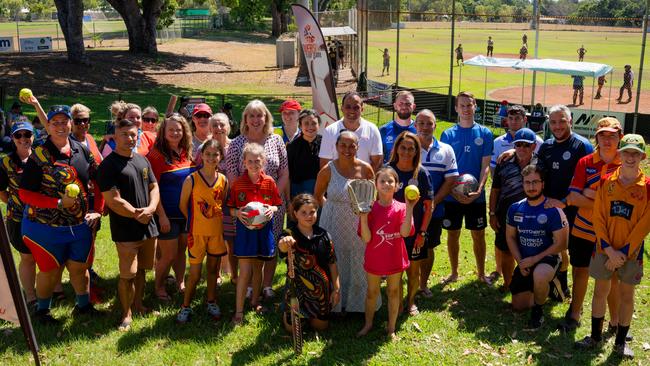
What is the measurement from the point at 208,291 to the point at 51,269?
4.93 ft

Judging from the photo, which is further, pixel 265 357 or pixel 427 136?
pixel 427 136

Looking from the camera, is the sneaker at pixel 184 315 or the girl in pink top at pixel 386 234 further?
the sneaker at pixel 184 315

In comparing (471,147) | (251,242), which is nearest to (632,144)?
(471,147)

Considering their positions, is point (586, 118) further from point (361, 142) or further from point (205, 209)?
point (205, 209)

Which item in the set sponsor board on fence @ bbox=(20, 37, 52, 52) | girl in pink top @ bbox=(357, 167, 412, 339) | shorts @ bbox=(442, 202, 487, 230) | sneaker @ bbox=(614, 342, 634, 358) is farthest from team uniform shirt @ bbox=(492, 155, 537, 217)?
sponsor board on fence @ bbox=(20, 37, 52, 52)

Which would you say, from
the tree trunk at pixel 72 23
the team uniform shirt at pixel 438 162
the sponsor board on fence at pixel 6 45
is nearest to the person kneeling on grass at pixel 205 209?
the team uniform shirt at pixel 438 162

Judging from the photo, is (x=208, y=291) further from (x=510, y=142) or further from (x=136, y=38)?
(x=136, y=38)

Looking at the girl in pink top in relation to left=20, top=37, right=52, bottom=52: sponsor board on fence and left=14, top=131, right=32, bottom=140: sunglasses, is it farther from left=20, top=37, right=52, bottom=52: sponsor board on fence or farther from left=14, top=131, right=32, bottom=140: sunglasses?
left=20, top=37, right=52, bottom=52: sponsor board on fence

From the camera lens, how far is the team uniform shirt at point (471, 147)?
279 inches

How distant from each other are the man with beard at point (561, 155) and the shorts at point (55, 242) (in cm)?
450

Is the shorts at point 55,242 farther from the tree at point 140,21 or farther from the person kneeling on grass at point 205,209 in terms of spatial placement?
the tree at point 140,21

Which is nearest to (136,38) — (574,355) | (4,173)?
(4,173)

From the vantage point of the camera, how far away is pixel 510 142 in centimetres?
753

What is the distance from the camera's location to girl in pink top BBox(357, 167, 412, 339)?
5.61 m
